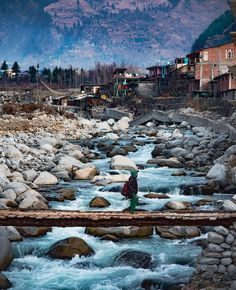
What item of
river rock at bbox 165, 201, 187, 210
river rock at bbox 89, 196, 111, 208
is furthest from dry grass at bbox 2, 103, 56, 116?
Answer: river rock at bbox 165, 201, 187, 210

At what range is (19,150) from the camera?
2528 centimetres

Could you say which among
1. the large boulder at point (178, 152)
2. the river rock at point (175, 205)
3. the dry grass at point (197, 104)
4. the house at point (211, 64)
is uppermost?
the house at point (211, 64)

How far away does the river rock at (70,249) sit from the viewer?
12.3 m

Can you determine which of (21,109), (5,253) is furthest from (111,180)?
(21,109)

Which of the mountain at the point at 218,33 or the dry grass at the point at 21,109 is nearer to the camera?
the dry grass at the point at 21,109

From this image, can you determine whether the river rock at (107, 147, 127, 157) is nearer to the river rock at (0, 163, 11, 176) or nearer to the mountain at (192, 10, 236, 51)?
the river rock at (0, 163, 11, 176)

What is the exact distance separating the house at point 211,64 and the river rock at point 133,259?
173 feet

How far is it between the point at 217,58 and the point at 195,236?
54333 millimetres

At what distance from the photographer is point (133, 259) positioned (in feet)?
39.9

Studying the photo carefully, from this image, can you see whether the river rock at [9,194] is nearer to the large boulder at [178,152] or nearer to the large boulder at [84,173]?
the large boulder at [84,173]

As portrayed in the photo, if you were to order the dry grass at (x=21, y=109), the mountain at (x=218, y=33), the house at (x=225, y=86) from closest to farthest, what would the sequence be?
1. the dry grass at (x=21, y=109)
2. the house at (x=225, y=86)
3. the mountain at (x=218, y=33)

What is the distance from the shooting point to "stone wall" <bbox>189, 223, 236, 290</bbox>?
9.47 metres

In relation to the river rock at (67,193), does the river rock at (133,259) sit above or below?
below

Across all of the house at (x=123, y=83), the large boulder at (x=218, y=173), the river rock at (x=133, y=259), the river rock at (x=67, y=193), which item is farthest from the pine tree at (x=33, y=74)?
the river rock at (x=133, y=259)
